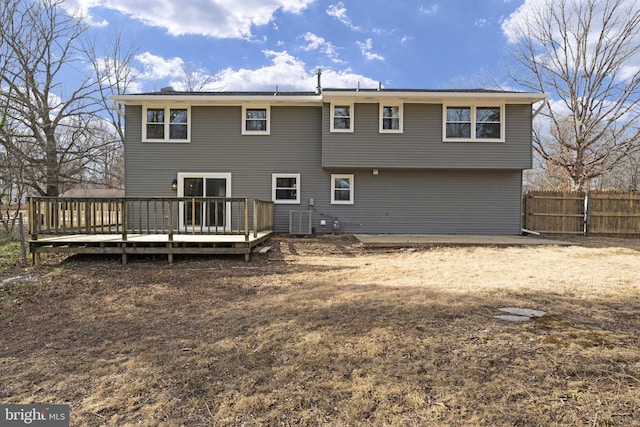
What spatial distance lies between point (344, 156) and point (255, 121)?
11.0ft

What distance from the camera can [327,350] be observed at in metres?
Result: 2.93

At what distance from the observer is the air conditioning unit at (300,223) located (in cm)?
1130

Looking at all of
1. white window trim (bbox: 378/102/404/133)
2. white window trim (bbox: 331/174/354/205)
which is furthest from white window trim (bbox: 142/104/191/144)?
white window trim (bbox: 378/102/404/133)

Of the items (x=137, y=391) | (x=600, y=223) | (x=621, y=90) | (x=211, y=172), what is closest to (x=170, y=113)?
(x=211, y=172)

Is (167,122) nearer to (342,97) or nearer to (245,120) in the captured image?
(245,120)

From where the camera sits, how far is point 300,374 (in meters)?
2.58

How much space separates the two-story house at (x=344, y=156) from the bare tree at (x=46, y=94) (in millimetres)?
8002

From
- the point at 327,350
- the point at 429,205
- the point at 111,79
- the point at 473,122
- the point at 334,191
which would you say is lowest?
the point at 327,350

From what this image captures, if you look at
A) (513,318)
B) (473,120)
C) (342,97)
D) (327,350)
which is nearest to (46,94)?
(342,97)

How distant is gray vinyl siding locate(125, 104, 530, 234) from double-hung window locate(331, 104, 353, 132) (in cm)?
68

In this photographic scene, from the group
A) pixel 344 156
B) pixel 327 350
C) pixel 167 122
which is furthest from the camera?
pixel 167 122

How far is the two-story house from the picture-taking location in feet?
36.9

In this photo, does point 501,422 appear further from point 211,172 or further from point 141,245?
point 211,172

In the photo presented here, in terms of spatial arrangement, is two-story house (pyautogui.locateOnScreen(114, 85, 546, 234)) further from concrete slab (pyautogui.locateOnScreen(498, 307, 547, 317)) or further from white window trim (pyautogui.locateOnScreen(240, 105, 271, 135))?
concrete slab (pyautogui.locateOnScreen(498, 307, 547, 317))
